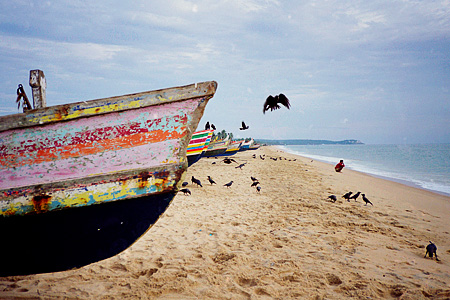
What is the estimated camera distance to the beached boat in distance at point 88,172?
8.26 feet

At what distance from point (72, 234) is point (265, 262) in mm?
2583

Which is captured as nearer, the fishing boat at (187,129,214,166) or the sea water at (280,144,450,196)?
the fishing boat at (187,129,214,166)

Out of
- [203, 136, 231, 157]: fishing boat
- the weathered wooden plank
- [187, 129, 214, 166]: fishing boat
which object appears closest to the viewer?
the weathered wooden plank

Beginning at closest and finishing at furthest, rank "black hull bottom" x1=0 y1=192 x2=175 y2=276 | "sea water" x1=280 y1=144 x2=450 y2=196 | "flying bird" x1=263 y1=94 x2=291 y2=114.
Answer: "black hull bottom" x1=0 y1=192 x2=175 y2=276 < "flying bird" x1=263 y1=94 x2=291 y2=114 < "sea water" x1=280 y1=144 x2=450 y2=196

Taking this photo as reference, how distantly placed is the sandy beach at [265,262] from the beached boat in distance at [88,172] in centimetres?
67

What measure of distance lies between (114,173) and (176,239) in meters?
2.32

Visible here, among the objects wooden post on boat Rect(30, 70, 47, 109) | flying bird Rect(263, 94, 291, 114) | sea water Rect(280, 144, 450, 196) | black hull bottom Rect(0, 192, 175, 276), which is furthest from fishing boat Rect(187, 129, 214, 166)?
sea water Rect(280, 144, 450, 196)

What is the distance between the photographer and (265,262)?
12.1 ft

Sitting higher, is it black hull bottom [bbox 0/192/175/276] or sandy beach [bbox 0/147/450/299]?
black hull bottom [bbox 0/192/175/276]

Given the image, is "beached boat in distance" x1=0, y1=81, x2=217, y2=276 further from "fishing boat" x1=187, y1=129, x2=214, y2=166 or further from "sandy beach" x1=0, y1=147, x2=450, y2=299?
"fishing boat" x1=187, y1=129, x2=214, y2=166

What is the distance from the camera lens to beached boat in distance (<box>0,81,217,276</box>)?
2518 mm

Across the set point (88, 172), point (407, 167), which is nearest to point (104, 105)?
point (88, 172)

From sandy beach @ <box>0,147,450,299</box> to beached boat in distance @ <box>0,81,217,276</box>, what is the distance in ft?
2.21

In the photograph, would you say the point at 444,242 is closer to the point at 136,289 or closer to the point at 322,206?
the point at 322,206
